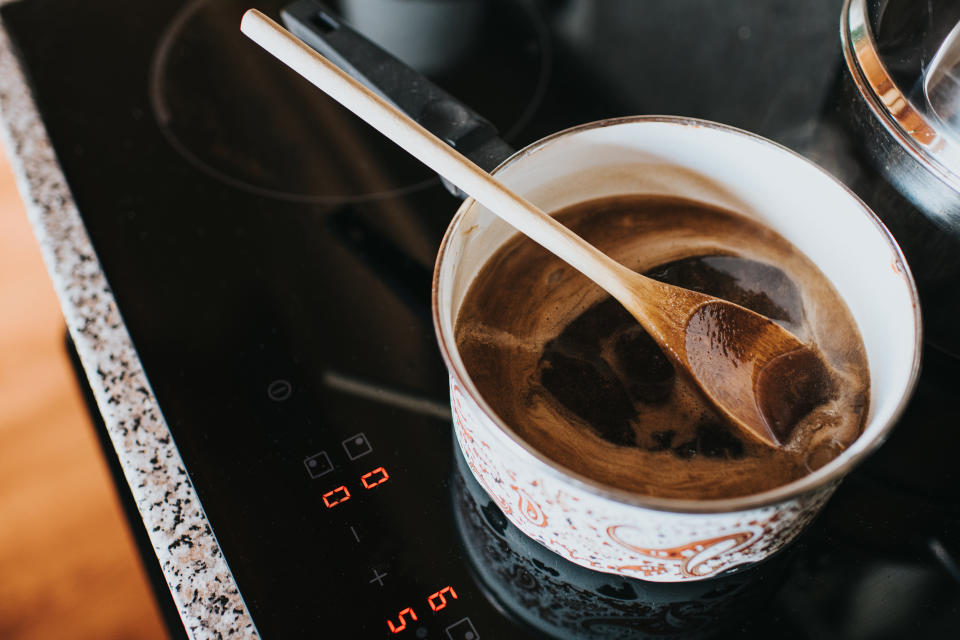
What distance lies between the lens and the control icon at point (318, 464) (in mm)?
593

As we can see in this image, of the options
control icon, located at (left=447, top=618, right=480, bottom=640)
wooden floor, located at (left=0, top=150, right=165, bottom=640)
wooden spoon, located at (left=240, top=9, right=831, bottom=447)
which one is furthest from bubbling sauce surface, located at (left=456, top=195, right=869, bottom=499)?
wooden floor, located at (left=0, top=150, right=165, bottom=640)

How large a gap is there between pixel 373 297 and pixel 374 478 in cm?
16

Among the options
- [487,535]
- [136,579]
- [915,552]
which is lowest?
[136,579]

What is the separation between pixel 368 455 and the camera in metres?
0.60

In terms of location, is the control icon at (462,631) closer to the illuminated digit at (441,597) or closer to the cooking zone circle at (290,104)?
the illuminated digit at (441,597)

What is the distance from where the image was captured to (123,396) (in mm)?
625

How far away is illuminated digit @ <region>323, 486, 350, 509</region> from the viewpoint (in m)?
0.58

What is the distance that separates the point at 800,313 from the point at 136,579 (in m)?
1.16

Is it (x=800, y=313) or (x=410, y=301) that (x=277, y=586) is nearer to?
(x=410, y=301)

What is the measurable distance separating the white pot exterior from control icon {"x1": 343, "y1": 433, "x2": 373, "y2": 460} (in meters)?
0.09

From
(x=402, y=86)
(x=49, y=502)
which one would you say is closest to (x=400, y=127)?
(x=402, y=86)

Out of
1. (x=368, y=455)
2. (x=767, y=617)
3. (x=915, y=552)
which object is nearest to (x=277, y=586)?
(x=368, y=455)

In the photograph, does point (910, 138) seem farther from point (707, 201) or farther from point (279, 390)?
point (279, 390)

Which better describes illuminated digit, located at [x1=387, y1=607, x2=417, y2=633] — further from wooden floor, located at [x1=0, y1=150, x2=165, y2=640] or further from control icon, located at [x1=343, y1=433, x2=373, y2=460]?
wooden floor, located at [x1=0, y1=150, x2=165, y2=640]
